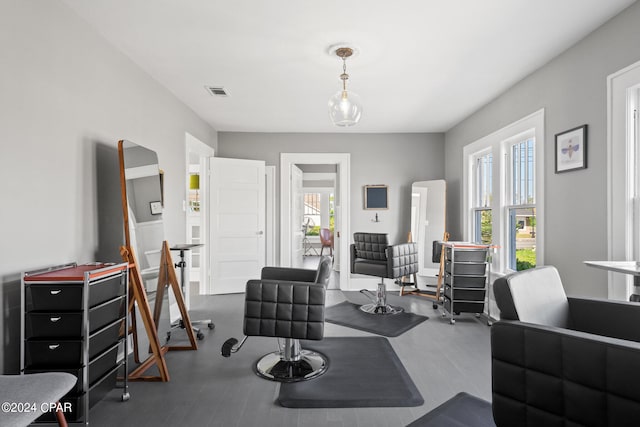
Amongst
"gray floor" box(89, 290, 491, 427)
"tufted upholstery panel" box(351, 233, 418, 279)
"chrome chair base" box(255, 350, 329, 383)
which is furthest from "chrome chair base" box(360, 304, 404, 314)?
"chrome chair base" box(255, 350, 329, 383)

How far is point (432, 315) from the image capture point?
14.4 ft

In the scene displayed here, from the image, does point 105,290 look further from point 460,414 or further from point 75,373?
point 460,414

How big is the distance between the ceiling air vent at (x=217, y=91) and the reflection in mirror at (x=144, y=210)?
44.8 inches

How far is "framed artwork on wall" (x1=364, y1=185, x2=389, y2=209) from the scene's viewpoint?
6.01m

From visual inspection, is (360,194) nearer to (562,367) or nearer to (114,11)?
(114,11)

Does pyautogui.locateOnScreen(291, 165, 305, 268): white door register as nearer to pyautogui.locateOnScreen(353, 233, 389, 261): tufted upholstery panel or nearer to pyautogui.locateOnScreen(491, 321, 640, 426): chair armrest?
pyautogui.locateOnScreen(353, 233, 389, 261): tufted upholstery panel

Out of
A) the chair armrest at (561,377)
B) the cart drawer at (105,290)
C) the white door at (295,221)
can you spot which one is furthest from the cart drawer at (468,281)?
the cart drawer at (105,290)

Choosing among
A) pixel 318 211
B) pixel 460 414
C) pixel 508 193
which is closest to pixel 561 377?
pixel 460 414

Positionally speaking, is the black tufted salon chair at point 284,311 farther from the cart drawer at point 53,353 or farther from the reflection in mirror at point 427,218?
the reflection in mirror at point 427,218

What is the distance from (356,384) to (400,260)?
198cm

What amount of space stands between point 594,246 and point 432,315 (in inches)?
80.5

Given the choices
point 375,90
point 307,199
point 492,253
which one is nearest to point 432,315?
point 492,253

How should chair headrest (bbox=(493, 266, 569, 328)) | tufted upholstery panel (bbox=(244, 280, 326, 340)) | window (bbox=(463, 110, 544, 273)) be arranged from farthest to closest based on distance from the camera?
window (bbox=(463, 110, 544, 273))
tufted upholstery panel (bbox=(244, 280, 326, 340))
chair headrest (bbox=(493, 266, 569, 328))

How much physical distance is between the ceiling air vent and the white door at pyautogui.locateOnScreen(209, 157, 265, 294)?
1.49 meters
